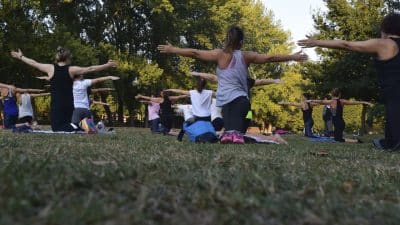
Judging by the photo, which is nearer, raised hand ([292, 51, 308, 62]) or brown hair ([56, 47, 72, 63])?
raised hand ([292, 51, 308, 62])

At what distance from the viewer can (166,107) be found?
71.9 feet

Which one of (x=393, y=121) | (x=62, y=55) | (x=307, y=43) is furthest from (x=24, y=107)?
(x=393, y=121)

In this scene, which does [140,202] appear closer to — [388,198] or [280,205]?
[280,205]

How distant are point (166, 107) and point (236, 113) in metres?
12.7

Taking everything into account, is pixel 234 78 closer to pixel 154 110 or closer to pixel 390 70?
pixel 390 70

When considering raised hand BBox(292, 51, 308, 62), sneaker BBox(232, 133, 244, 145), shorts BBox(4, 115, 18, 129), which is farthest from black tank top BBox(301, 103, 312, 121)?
sneaker BBox(232, 133, 244, 145)

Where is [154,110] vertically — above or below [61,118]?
below

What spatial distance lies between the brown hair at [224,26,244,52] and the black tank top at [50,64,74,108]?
→ 416cm

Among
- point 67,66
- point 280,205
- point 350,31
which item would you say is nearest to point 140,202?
point 280,205

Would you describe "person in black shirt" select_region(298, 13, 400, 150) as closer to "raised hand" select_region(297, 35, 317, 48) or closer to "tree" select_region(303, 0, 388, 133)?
"raised hand" select_region(297, 35, 317, 48)

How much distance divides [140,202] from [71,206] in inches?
12.7

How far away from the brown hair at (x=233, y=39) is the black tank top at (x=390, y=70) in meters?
2.34

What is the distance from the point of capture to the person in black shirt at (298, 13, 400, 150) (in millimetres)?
8172

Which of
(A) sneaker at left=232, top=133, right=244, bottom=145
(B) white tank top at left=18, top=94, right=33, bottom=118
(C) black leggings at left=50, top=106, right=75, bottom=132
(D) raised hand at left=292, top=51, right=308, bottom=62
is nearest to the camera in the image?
(A) sneaker at left=232, top=133, right=244, bottom=145
